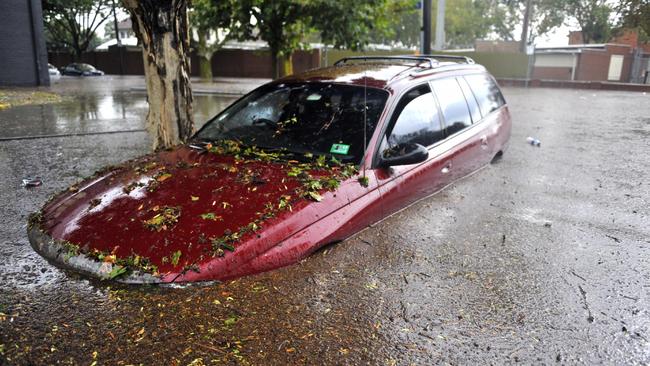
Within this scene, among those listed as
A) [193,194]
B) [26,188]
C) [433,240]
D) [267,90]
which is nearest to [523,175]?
[433,240]

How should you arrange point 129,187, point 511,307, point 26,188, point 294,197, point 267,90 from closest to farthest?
1. point 511,307
2. point 294,197
3. point 129,187
4. point 267,90
5. point 26,188

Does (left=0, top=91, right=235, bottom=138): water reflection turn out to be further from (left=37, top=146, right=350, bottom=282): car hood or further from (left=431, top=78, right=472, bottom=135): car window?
(left=37, top=146, right=350, bottom=282): car hood

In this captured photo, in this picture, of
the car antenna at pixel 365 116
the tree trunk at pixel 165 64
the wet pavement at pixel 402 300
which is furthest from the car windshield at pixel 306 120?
the tree trunk at pixel 165 64

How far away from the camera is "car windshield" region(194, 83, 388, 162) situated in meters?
4.13

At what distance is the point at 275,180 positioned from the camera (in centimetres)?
361

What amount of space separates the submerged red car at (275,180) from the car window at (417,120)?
1 cm

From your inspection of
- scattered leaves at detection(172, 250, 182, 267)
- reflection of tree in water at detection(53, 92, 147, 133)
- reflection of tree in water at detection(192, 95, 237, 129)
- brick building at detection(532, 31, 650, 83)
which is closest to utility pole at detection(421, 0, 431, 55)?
reflection of tree in water at detection(192, 95, 237, 129)

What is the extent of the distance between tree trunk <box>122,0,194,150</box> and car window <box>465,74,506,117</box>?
334 cm

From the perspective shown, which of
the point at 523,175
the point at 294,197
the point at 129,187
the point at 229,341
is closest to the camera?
the point at 229,341

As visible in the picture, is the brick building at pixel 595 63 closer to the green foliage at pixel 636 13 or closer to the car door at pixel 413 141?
the green foliage at pixel 636 13

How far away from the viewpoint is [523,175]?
6.77 metres

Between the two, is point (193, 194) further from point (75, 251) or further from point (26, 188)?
point (26, 188)

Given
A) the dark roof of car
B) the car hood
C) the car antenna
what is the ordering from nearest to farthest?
the car hood, the car antenna, the dark roof of car

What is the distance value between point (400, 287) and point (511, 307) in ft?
2.20
